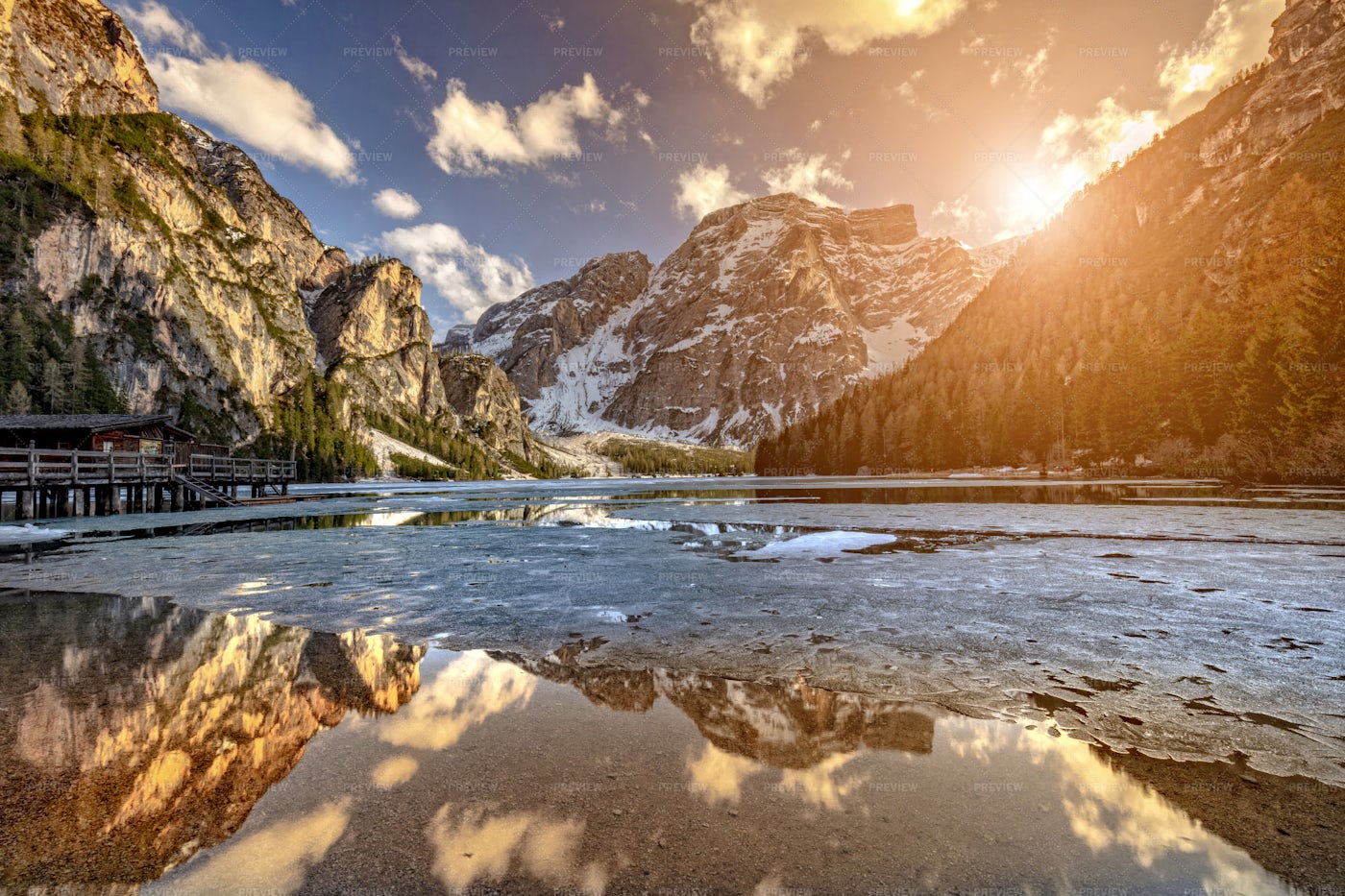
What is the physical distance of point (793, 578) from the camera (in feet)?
40.0

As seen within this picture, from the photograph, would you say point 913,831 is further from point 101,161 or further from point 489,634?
point 101,161

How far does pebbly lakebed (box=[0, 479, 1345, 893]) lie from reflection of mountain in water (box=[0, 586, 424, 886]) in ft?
0.10

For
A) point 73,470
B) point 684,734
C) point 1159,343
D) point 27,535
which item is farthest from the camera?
point 1159,343

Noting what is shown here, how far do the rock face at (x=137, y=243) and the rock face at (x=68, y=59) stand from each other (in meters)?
0.26

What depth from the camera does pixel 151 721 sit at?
505 centimetres

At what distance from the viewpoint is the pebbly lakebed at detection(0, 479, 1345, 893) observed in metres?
3.17

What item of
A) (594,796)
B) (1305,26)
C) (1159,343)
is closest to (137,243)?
(594,796)

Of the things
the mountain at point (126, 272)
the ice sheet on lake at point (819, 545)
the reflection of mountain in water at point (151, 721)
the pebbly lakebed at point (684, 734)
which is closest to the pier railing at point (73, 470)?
the pebbly lakebed at point (684, 734)

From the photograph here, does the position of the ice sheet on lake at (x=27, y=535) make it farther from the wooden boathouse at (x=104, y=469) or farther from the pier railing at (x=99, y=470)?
the wooden boathouse at (x=104, y=469)

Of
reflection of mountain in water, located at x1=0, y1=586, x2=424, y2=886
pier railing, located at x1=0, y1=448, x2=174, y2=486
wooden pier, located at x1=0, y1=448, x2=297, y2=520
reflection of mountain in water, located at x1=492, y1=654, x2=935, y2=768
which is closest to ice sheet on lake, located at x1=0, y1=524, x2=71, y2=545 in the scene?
pier railing, located at x1=0, y1=448, x2=174, y2=486

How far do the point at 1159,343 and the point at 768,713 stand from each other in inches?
3431

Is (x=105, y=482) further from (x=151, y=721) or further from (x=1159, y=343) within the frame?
(x=1159, y=343)

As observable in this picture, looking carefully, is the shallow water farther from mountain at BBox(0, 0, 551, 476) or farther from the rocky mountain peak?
the rocky mountain peak

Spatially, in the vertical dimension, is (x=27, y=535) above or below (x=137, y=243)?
below
